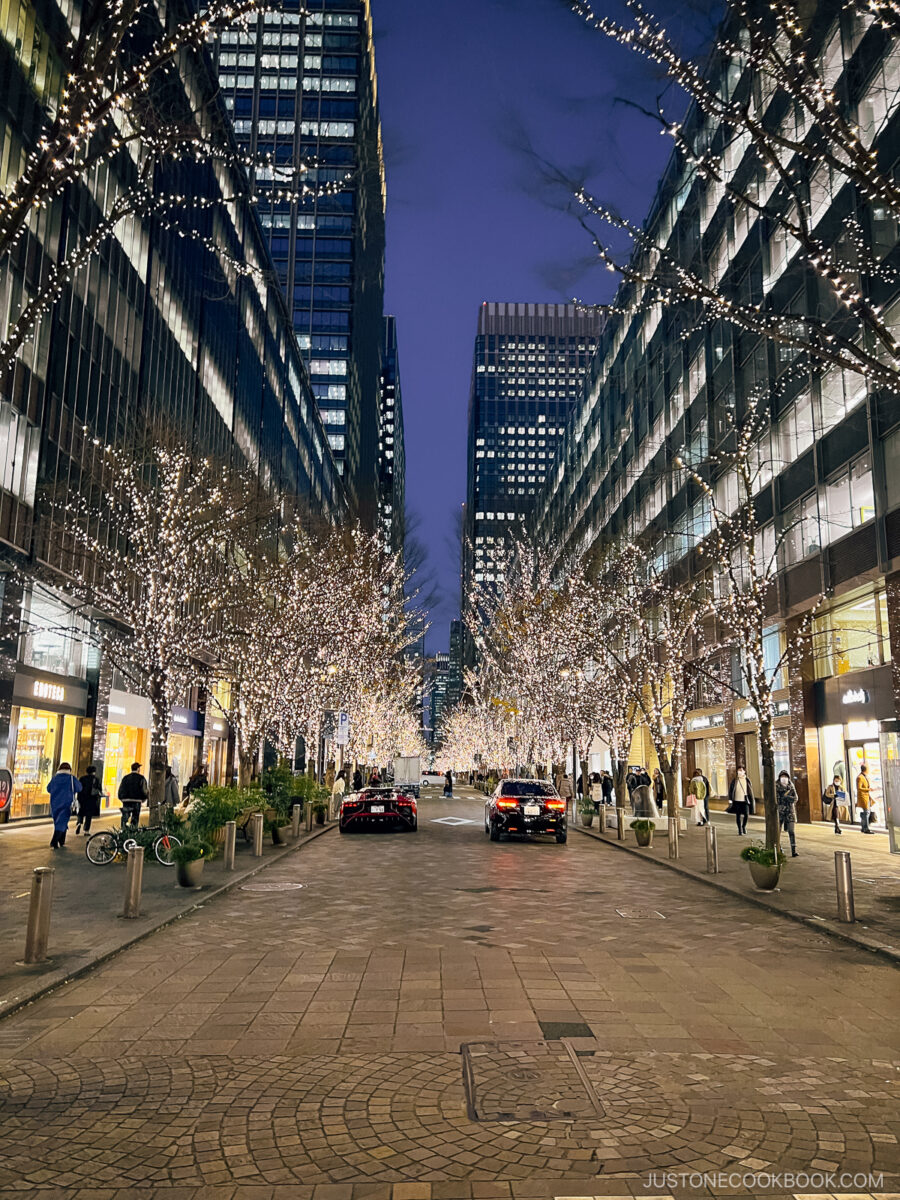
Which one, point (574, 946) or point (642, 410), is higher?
point (642, 410)

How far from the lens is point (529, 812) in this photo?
23750mm

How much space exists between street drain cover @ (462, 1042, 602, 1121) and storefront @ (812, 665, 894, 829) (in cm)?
2263

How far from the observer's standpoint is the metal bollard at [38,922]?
8578mm

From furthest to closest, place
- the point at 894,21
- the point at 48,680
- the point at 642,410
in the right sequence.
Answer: the point at 642,410 < the point at 48,680 < the point at 894,21

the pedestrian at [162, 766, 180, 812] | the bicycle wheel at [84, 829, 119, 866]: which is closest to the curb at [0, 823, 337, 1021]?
the bicycle wheel at [84, 829, 119, 866]

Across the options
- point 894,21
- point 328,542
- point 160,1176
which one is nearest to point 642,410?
point 328,542

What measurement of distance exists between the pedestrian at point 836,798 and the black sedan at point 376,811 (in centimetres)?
1272

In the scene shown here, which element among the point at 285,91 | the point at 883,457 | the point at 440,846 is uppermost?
the point at 285,91

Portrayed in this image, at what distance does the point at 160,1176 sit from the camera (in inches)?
163

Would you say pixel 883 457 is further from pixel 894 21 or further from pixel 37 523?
pixel 37 523

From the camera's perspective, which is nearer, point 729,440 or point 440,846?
point 440,846

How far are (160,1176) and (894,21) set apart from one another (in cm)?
1004

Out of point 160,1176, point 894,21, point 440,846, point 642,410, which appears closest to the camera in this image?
point 160,1176

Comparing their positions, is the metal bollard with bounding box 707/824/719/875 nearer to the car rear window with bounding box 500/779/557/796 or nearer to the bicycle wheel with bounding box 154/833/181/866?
the car rear window with bounding box 500/779/557/796
